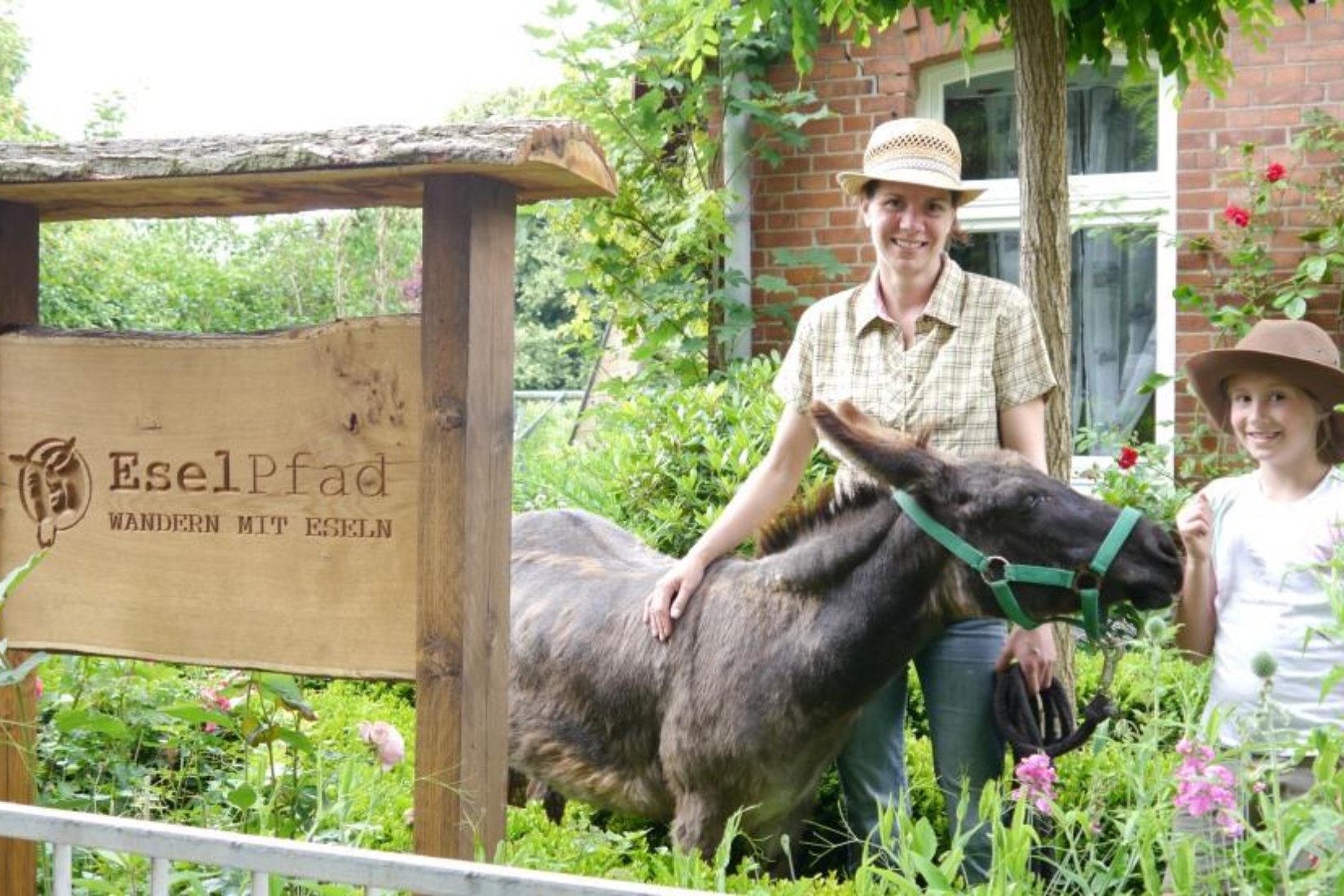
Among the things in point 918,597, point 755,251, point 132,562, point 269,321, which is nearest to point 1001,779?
point 918,597

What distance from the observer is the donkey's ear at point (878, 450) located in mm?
3262

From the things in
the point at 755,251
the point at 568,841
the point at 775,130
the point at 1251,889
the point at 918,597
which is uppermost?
the point at 775,130

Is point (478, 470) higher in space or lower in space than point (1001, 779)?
higher

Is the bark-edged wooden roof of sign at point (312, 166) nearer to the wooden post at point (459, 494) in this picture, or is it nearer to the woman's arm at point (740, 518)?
the wooden post at point (459, 494)

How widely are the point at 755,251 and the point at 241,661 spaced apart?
6.36 meters

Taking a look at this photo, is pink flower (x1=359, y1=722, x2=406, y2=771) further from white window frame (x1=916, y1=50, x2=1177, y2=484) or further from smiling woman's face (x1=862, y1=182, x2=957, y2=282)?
white window frame (x1=916, y1=50, x2=1177, y2=484)

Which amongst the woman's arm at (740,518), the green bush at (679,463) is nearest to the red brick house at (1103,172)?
the green bush at (679,463)

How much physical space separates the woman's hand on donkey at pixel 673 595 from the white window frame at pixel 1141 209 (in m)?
4.56

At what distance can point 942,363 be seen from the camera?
3488mm

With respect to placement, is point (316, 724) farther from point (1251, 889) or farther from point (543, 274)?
point (543, 274)

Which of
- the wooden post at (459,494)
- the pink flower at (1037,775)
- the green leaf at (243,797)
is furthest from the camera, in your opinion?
the green leaf at (243,797)

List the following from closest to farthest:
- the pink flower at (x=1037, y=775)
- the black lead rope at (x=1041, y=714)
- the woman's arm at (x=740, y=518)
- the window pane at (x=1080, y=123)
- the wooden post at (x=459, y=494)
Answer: the pink flower at (x=1037, y=775) < the wooden post at (x=459, y=494) < the black lead rope at (x=1041, y=714) < the woman's arm at (x=740, y=518) < the window pane at (x=1080, y=123)

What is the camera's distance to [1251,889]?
2051 millimetres

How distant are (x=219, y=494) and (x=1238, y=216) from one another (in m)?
6.19
